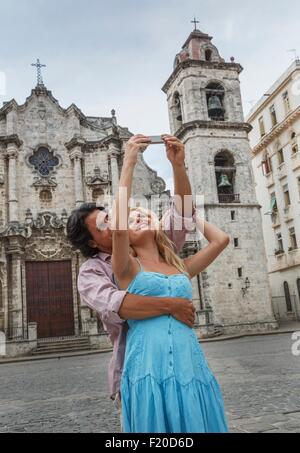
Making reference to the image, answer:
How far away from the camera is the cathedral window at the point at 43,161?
2720cm

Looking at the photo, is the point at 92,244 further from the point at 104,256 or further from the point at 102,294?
the point at 102,294

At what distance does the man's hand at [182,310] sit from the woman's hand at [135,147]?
0.70 meters

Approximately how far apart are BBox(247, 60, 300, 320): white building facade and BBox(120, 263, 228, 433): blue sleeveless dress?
1188 inches

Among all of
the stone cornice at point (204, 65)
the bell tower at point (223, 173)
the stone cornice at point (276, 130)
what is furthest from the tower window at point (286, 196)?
the stone cornice at point (204, 65)

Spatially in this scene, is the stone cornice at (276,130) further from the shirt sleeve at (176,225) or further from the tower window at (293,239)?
the shirt sleeve at (176,225)

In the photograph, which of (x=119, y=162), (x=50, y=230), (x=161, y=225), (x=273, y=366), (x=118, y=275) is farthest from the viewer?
(x=119, y=162)

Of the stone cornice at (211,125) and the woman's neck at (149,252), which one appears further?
the stone cornice at (211,125)

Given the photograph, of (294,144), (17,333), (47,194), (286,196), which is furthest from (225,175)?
(17,333)

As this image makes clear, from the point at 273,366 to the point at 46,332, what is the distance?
16.1m

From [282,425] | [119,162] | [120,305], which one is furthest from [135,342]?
[119,162]

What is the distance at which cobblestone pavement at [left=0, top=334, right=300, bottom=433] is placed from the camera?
5.28m

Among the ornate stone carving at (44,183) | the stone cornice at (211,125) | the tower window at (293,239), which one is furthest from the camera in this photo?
the tower window at (293,239)

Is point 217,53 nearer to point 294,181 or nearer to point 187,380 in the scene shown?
point 294,181

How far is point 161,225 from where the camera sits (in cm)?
260
